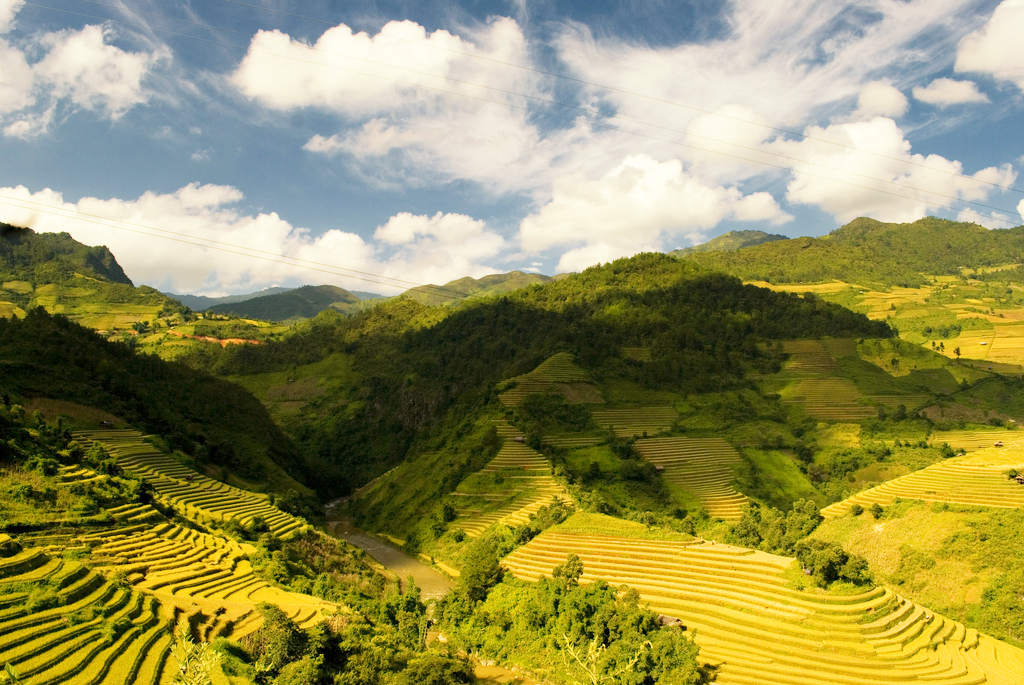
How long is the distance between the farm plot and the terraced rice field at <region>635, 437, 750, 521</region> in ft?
42.9

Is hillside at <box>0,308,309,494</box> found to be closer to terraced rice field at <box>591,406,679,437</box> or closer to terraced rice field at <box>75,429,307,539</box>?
terraced rice field at <box>75,429,307,539</box>

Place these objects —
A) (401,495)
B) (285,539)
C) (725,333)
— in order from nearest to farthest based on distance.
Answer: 1. (285,539)
2. (401,495)
3. (725,333)

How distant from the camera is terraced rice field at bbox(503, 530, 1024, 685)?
76.6ft

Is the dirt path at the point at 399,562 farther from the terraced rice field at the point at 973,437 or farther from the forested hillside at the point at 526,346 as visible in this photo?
the terraced rice field at the point at 973,437

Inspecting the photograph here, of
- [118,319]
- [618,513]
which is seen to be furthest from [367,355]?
[618,513]

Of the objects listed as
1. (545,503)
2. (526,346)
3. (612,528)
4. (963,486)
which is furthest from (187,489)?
(963,486)

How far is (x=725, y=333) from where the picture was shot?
93.4 metres

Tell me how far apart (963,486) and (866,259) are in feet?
Answer: 509

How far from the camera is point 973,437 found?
6219 cm

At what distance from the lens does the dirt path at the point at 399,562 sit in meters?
45.2

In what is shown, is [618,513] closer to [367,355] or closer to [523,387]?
[523,387]

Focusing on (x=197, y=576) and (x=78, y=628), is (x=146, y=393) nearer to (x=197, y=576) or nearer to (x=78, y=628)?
(x=197, y=576)

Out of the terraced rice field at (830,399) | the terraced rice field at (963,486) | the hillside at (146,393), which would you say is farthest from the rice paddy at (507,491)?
the terraced rice field at (830,399)

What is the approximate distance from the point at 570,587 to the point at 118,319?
14762cm
